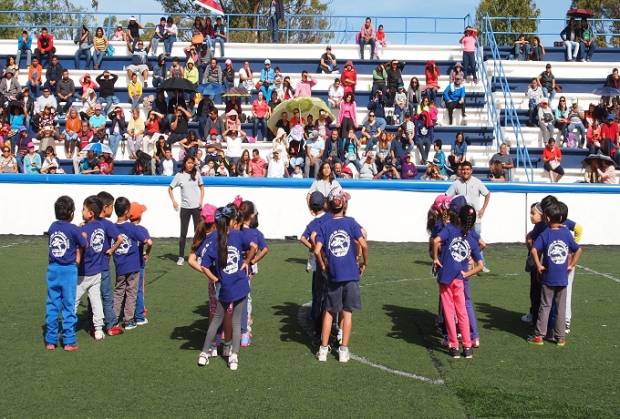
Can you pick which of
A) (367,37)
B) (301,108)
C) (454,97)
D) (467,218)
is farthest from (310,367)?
(367,37)

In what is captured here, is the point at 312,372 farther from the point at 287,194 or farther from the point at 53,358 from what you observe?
the point at 287,194

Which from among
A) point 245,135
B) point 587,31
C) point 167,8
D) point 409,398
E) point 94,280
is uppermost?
point 167,8

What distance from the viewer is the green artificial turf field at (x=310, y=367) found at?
7211mm

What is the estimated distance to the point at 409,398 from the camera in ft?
24.4

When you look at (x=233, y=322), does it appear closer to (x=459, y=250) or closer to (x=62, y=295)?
(x=62, y=295)

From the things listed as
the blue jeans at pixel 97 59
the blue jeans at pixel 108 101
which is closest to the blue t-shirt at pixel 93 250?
the blue jeans at pixel 108 101

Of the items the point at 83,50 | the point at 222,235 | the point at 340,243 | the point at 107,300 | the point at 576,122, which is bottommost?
the point at 107,300

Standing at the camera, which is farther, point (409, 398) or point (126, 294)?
point (126, 294)

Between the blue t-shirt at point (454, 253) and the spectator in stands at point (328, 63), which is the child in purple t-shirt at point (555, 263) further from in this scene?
the spectator in stands at point (328, 63)

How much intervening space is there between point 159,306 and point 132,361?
2.68 meters

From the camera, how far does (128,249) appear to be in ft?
31.8

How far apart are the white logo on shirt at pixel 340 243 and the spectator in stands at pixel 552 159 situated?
1433 centimetres

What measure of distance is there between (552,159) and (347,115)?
544 centimetres

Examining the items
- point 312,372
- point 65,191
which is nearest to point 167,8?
point 65,191
